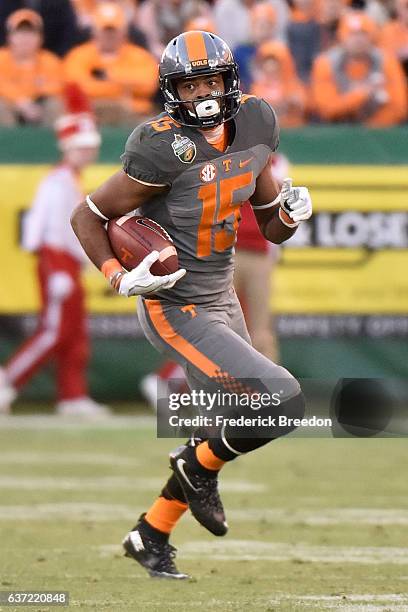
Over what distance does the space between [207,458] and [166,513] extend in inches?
12.8

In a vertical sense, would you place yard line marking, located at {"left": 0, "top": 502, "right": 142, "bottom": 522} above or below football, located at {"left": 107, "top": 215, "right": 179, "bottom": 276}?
below

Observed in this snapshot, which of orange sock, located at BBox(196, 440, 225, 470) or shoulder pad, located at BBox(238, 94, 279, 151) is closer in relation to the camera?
orange sock, located at BBox(196, 440, 225, 470)

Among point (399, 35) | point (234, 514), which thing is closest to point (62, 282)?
point (234, 514)

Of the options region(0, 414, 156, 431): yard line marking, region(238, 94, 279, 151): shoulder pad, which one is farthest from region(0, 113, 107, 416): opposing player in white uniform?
region(238, 94, 279, 151): shoulder pad

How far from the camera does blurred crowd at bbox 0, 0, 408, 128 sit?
32.1 ft

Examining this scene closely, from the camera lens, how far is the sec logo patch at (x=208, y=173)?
4543 mm

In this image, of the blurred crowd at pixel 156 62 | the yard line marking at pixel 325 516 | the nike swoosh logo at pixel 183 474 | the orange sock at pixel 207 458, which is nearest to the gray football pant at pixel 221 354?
the orange sock at pixel 207 458

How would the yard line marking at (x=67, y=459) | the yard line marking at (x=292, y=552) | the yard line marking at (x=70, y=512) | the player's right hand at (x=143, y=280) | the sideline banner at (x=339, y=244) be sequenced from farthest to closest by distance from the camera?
the sideline banner at (x=339, y=244) < the yard line marking at (x=67, y=459) < the yard line marking at (x=70, y=512) < the yard line marking at (x=292, y=552) < the player's right hand at (x=143, y=280)

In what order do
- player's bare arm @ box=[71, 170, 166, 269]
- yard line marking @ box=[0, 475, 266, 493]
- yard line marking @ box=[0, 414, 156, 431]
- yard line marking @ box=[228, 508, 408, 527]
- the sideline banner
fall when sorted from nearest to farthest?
player's bare arm @ box=[71, 170, 166, 269] → yard line marking @ box=[228, 508, 408, 527] → yard line marking @ box=[0, 475, 266, 493] → yard line marking @ box=[0, 414, 156, 431] → the sideline banner

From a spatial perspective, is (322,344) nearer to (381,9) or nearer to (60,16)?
(60,16)

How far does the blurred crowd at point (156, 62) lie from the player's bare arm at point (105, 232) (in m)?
4.99

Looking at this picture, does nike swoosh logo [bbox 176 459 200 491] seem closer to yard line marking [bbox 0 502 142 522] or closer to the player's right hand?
the player's right hand

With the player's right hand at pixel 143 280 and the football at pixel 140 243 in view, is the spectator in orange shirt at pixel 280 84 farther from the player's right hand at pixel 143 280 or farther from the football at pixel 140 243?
the player's right hand at pixel 143 280

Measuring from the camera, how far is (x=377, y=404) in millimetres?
4805
